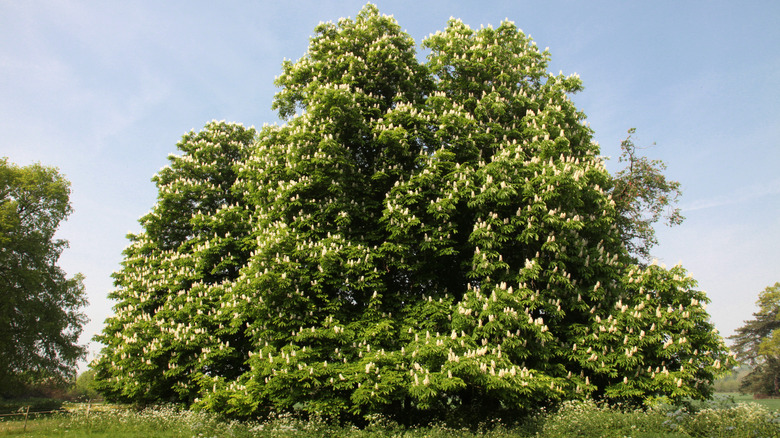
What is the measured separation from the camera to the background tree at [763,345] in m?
48.9

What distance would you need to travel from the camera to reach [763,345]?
49156 millimetres

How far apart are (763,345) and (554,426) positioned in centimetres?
5474

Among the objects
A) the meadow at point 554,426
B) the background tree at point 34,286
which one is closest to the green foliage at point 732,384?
the meadow at point 554,426

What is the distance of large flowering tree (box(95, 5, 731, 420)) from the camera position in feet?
42.4

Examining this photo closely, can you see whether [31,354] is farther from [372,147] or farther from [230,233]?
[372,147]

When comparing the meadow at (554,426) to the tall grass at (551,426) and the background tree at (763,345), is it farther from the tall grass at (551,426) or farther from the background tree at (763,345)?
the background tree at (763,345)

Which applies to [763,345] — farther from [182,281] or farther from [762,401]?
[182,281]

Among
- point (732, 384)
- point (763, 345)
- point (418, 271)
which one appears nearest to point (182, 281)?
point (418, 271)

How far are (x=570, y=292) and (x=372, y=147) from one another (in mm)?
9910

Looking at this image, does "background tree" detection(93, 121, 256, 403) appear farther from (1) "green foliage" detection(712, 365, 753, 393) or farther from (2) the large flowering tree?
(1) "green foliage" detection(712, 365, 753, 393)

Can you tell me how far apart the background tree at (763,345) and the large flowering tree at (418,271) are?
49.4 m

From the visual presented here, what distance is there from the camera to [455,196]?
1482cm

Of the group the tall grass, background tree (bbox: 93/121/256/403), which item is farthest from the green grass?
background tree (bbox: 93/121/256/403)

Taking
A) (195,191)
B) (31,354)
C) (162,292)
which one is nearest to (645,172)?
(195,191)
